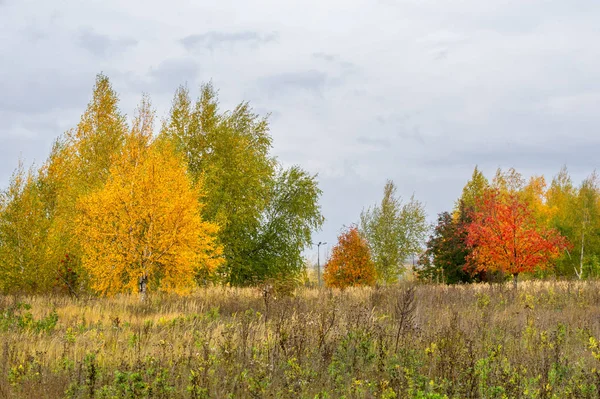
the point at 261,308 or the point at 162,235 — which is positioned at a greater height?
the point at 162,235

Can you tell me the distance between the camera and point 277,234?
28.7m

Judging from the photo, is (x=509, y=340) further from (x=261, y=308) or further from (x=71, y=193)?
(x=71, y=193)

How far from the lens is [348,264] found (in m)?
25.8

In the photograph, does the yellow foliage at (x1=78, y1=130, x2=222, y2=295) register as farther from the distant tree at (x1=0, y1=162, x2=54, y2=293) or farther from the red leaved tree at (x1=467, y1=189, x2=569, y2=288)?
the red leaved tree at (x1=467, y1=189, x2=569, y2=288)

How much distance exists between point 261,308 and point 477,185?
134 ft

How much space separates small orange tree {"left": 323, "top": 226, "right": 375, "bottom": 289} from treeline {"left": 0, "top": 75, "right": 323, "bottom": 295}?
2.86 meters

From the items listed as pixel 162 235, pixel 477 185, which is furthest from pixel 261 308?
pixel 477 185

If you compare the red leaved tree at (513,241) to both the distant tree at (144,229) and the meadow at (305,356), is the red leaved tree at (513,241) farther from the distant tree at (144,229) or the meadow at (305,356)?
the distant tree at (144,229)

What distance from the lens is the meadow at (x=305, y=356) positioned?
20.8ft

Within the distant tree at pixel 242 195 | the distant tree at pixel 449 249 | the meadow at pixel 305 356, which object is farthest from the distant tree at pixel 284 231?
the meadow at pixel 305 356

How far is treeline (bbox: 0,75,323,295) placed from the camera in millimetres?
16906

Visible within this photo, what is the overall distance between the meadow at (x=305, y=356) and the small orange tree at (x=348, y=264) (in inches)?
453

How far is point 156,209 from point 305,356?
33.1 ft

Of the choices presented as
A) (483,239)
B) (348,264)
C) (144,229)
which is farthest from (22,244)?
(483,239)
